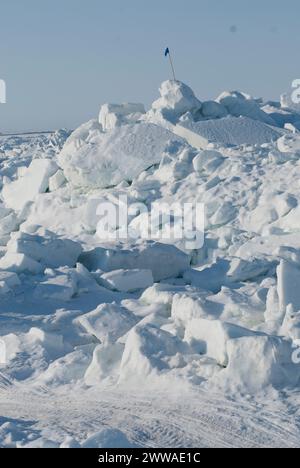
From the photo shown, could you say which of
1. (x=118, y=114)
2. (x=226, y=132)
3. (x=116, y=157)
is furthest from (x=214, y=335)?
(x=118, y=114)

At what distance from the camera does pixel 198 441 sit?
4414mm

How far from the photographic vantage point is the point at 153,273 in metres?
9.75

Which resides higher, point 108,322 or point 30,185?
point 108,322

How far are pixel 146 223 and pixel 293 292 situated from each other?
6021mm

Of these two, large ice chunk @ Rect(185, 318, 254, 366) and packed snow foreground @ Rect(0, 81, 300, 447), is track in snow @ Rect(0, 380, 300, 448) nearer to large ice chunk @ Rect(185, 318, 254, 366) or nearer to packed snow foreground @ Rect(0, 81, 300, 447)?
packed snow foreground @ Rect(0, 81, 300, 447)

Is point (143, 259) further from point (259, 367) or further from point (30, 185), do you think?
point (30, 185)

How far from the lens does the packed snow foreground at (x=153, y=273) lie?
16.7 feet

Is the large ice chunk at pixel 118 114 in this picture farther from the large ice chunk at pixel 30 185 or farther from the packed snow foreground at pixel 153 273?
the large ice chunk at pixel 30 185

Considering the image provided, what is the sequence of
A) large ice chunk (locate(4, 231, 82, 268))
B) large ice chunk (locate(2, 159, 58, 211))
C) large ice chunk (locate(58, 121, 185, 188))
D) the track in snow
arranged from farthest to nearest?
1. large ice chunk (locate(2, 159, 58, 211))
2. large ice chunk (locate(58, 121, 185, 188))
3. large ice chunk (locate(4, 231, 82, 268))
4. the track in snow

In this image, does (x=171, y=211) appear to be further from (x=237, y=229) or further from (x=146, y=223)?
(x=237, y=229)

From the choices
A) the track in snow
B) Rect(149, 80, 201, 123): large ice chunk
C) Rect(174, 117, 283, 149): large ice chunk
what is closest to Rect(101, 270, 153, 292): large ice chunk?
the track in snow

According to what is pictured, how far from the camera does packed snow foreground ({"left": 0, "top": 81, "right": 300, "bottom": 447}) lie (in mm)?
5086

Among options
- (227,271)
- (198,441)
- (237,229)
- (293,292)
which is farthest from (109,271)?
(198,441)

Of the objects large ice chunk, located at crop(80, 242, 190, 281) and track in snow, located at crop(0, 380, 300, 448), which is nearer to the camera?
track in snow, located at crop(0, 380, 300, 448)
